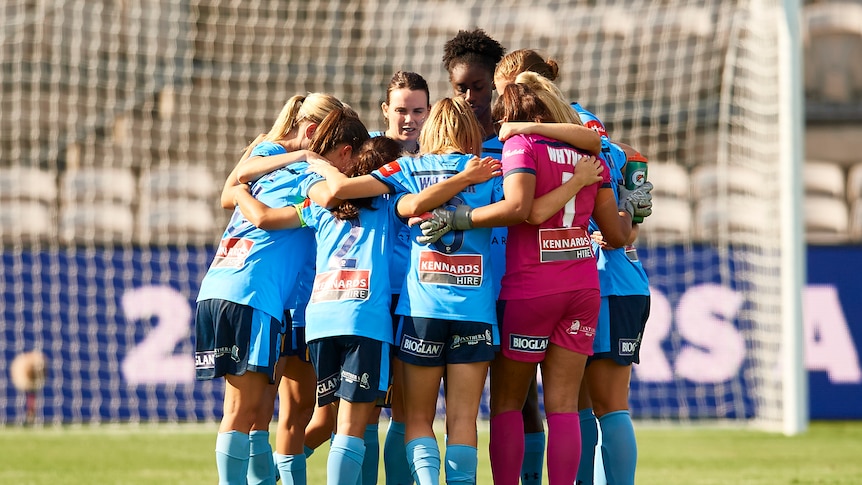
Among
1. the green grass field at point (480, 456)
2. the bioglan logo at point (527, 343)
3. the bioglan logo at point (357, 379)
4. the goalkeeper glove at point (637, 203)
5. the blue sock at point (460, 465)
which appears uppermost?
the goalkeeper glove at point (637, 203)

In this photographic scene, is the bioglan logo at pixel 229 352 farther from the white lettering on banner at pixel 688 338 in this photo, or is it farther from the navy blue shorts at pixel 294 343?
the white lettering on banner at pixel 688 338

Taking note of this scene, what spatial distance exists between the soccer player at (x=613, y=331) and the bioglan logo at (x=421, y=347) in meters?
0.77

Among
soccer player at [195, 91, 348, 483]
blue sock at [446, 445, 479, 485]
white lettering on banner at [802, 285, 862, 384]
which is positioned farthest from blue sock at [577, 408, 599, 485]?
white lettering on banner at [802, 285, 862, 384]

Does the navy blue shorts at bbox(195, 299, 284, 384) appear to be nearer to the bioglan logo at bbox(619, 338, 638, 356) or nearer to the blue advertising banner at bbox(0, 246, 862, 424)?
the bioglan logo at bbox(619, 338, 638, 356)

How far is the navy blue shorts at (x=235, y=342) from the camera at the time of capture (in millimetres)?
4406

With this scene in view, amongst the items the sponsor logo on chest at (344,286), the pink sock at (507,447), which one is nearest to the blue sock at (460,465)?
the pink sock at (507,447)

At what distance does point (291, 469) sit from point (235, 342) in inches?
25.1

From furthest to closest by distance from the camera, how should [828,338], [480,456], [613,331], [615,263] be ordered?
[828,338]
[480,456]
[615,263]
[613,331]

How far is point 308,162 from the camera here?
177 inches

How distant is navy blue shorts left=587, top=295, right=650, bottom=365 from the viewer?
463 centimetres

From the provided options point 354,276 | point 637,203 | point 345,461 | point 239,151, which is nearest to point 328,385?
point 345,461

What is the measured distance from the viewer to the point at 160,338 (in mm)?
9164

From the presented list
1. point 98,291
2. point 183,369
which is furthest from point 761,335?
point 98,291

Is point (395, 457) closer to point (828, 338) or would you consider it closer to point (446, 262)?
point (446, 262)
